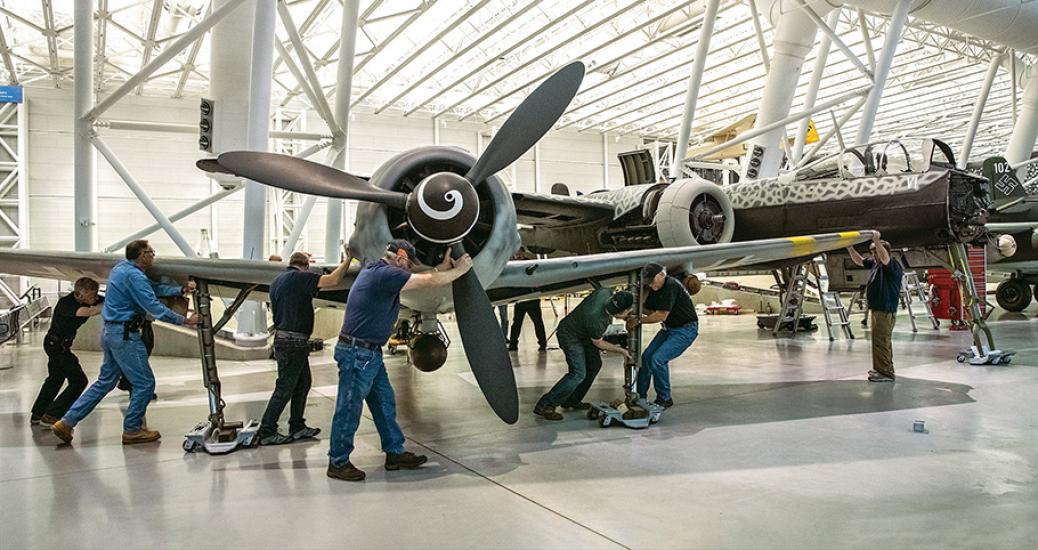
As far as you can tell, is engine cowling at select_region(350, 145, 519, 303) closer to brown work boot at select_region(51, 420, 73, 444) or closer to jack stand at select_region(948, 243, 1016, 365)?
brown work boot at select_region(51, 420, 73, 444)

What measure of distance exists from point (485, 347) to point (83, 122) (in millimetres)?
8709

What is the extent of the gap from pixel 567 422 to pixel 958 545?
337 cm

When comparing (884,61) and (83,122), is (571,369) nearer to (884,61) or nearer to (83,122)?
(83,122)

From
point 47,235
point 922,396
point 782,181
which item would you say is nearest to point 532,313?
point 782,181

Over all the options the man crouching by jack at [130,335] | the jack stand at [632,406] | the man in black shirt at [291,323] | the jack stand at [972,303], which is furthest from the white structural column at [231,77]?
the jack stand at [972,303]

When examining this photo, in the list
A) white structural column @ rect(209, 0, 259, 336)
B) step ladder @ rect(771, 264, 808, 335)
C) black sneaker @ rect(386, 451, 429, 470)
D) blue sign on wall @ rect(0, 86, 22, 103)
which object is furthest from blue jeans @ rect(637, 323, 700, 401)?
blue sign on wall @ rect(0, 86, 22, 103)

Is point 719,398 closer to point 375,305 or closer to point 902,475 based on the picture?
point 902,475

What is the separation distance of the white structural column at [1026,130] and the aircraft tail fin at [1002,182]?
33.0 ft

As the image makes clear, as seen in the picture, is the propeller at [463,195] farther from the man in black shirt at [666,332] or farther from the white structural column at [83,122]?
the white structural column at [83,122]

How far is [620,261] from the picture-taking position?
584 cm

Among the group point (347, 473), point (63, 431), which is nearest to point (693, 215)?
point (347, 473)

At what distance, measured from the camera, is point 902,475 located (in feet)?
13.2

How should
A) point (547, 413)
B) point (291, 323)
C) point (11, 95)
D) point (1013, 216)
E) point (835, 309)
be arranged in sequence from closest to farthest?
point (291, 323), point (547, 413), point (11, 95), point (835, 309), point (1013, 216)

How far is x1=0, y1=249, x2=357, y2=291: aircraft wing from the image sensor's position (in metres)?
5.28
